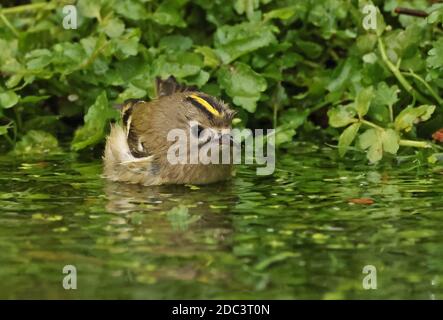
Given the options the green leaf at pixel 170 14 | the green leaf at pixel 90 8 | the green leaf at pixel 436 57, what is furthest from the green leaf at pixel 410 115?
the green leaf at pixel 90 8

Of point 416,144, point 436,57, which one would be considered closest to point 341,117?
point 416,144

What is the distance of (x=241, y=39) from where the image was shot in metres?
10.1

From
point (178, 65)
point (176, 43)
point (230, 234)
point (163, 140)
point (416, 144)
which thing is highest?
point (176, 43)

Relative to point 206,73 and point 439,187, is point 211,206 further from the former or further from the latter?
point 206,73

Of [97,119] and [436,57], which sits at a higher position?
[436,57]

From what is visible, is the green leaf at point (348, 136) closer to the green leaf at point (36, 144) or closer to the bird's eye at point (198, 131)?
the bird's eye at point (198, 131)

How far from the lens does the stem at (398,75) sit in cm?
970

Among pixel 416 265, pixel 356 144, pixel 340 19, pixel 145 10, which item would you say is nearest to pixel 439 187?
pixel 356 144

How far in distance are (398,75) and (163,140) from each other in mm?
2312

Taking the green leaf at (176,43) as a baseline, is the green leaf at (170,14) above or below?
above

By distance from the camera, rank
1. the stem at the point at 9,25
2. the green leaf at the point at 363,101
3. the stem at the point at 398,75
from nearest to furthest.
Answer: the green leaf at the point at 363,101 < the stem at the point at 398,75 < the stem at the point at 9,25

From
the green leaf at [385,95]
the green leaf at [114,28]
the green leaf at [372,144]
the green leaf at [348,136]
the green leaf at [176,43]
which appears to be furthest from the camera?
the green leaf at [176,43]

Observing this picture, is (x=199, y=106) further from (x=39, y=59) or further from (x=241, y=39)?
(x=39, y=59)

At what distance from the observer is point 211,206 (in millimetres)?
7836
